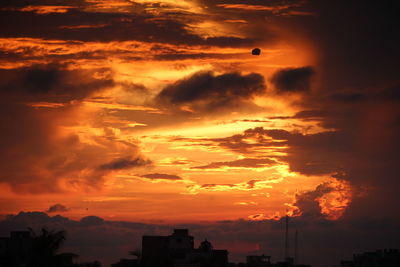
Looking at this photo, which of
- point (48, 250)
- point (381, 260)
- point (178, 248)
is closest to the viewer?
point (48, 250)

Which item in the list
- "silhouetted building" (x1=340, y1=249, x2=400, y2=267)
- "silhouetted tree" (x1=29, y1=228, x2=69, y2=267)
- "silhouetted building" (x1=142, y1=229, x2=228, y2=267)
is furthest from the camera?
"silhouetted building" (x1=340, y1=249, x2=400, y2=267)

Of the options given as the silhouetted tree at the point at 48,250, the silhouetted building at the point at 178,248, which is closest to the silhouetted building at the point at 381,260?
the silhouetted building at the point at 178,248

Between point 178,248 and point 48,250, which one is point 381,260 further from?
point 48,250

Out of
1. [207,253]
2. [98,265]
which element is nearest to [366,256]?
[207,253]

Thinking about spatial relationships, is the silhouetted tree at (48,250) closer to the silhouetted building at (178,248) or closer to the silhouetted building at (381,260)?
the silhouetted building at (178,248)

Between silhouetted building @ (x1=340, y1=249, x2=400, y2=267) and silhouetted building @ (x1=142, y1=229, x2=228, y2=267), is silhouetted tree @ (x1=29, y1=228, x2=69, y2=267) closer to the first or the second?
silhouetted building @ (x1=142, y1=229, x2=228, y2=267)

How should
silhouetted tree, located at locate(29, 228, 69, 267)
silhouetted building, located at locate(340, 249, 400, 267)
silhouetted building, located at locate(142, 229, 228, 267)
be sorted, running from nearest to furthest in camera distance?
silhouetted tree, located at locate(29, 228, 69, 267), silhouetted building, located at locate(142, 229, 228, 267), silhouetted building, located at locate(340, 249, 400, 267)

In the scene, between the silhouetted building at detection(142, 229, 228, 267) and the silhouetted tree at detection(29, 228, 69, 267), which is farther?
the silhouetted building at detection(142, 229, 228, 267)

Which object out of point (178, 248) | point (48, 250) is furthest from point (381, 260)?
point (48, 250)

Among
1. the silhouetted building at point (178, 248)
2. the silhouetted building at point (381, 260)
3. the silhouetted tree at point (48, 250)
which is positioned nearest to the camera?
the silhouetted tree at point (48, 250)

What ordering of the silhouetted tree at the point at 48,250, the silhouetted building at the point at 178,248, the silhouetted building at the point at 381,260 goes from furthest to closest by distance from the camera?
1. the silhouetted building at the point at 381,260
2. the silhouetted building at the point at 178,248
3. the silhouetted tree at the point at 48,250

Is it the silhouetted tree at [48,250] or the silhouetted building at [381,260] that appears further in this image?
the silhouetted building at [381,260]

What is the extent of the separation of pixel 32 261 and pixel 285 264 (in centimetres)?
13012

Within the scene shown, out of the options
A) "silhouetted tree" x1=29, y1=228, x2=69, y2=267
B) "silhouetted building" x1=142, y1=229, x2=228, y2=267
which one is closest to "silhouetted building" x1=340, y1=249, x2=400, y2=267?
"silhouetted building" x1=142, y1=229, x2=228, y2=267
